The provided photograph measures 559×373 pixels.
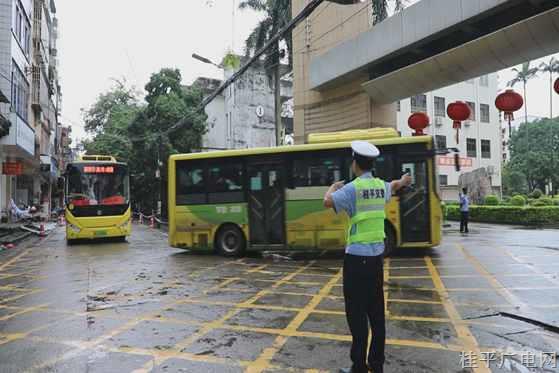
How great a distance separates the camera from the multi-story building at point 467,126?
38062mm

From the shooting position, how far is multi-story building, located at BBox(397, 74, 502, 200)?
3806 centimetres

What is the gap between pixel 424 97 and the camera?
127ft

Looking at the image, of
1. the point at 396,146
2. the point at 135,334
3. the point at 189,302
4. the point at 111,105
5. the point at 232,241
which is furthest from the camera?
the point at 111,105

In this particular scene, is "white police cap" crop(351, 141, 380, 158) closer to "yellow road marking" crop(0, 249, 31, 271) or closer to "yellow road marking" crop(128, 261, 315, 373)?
"yellow road marking" crop(128, 261, 315, 373)

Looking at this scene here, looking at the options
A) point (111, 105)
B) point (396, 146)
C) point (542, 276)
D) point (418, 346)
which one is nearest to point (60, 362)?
point (418, 346)

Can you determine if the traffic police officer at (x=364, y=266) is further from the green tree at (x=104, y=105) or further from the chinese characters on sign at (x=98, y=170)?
the green tree at (x=104, y=105)

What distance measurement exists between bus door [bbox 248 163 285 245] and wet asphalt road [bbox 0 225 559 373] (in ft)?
3.31

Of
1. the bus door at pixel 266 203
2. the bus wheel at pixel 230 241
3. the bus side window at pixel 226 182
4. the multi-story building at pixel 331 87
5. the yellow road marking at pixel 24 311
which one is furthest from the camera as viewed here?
the multi-story building at pixel 331 87

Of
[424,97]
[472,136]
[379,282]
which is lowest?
[379,282]

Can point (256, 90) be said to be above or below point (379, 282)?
above

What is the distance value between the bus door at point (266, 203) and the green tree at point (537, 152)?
47568mm

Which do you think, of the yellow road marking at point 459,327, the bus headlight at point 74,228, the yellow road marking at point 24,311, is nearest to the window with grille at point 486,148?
the bus headlight at point 74,228

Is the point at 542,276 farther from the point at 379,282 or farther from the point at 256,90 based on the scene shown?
the point at 256,90

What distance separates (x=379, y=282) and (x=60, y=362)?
3.01 meters
